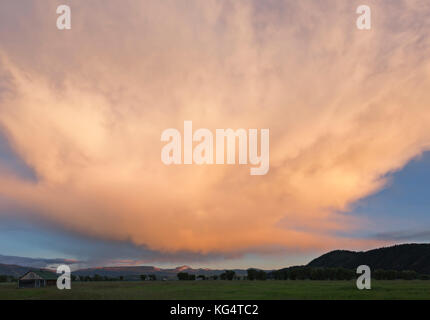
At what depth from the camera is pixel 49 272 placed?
106812 mm

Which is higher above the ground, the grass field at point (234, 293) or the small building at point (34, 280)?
the grass field at point (234, 293)

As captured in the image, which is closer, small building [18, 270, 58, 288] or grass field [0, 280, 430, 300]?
grass field [0, 280, 430, 300]

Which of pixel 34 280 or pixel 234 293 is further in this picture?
pixel 34 280

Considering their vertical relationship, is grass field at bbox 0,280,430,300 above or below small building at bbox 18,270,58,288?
above

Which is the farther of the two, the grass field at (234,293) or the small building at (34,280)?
the small building at (34,280)

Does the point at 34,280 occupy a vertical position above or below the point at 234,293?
below
